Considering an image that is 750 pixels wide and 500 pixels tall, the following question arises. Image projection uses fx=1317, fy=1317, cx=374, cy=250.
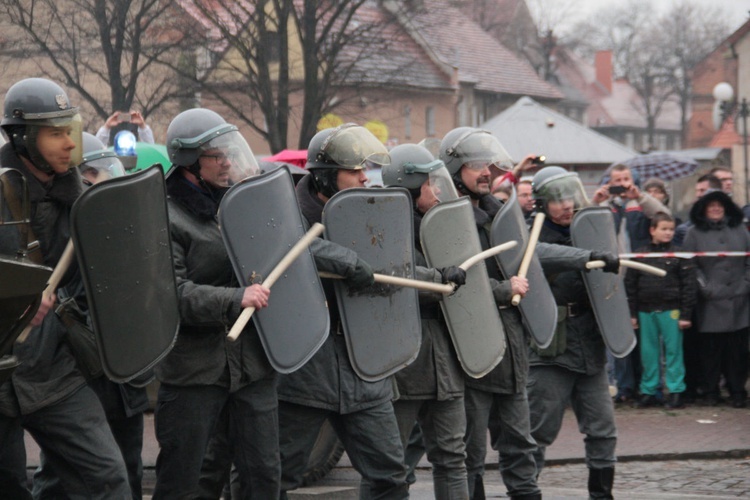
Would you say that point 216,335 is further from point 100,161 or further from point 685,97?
point 685,97

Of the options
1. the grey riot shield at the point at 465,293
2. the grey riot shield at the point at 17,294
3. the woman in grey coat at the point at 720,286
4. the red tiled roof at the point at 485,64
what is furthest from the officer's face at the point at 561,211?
the red tiled roof at the point at 485,64

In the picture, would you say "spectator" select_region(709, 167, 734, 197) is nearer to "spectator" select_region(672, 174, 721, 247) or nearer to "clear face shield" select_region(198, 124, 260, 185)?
"spectator" select_region(672, 174, 721, 247)

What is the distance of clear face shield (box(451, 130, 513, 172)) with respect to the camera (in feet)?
20.6

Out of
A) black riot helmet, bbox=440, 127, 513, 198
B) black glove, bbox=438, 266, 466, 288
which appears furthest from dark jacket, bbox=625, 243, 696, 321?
black glove, bbox=438, 266, 466, 288

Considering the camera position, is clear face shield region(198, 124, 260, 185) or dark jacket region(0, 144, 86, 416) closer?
dark jacket region(0, 144, 86, 416)

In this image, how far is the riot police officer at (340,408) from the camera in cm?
509

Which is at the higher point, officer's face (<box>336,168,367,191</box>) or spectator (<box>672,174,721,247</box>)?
officer's face (<box>336,168,367,191</box>)

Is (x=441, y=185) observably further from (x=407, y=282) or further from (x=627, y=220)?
(x=627, y=220)

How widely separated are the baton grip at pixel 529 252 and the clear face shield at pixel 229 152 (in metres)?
1.58

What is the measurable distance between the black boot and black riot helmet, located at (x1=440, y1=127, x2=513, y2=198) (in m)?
1.53

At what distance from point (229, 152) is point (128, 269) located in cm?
79

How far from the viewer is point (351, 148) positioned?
5.37m

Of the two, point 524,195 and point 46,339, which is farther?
point 524,195

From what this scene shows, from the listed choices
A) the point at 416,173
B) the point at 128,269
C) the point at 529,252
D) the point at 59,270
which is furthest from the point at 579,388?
the point at 59,270
